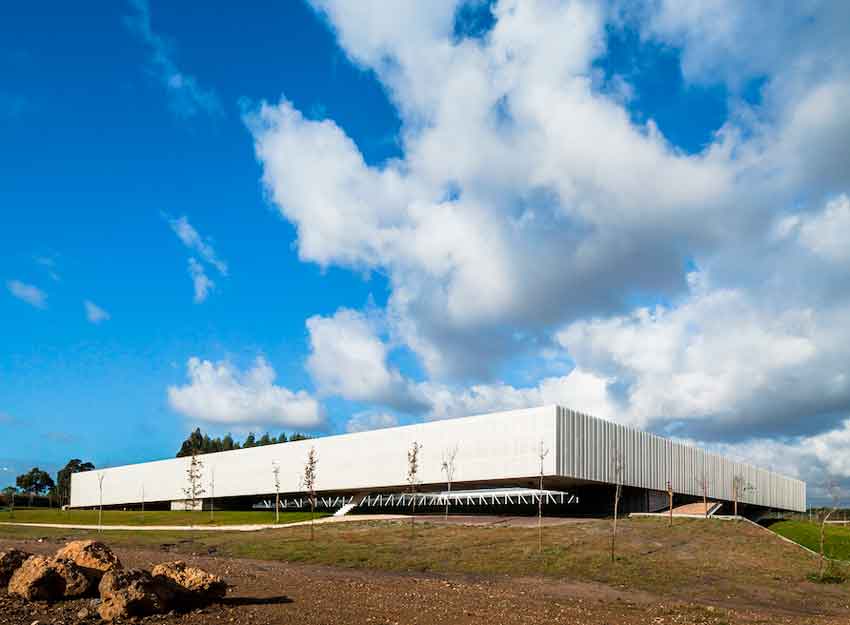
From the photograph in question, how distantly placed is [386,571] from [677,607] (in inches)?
510

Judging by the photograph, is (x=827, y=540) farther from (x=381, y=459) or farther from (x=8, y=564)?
(x=8, y=564)

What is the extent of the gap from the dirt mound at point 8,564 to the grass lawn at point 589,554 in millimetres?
16732

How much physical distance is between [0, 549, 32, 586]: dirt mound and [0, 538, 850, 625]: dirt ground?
3.24 ft

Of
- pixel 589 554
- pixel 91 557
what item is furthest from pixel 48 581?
pixel 589 554

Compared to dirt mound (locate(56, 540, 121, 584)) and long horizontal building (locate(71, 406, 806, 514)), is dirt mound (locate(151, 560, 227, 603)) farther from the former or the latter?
long horizontal building (locate(71, 406, 806, 514))

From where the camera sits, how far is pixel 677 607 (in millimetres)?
22219

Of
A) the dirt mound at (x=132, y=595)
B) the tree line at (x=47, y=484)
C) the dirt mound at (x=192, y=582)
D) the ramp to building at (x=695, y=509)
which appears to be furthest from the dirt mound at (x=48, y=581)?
the tree line at (x=47, y=484)

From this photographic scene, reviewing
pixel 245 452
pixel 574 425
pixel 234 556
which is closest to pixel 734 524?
pixel 574 425

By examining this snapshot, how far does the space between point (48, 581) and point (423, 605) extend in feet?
30.8

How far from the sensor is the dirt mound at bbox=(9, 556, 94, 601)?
1714cm

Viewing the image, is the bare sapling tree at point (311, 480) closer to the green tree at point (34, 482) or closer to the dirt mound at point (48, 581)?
the dirt mound at point (48, 581)

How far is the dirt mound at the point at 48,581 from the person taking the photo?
17.1 metres

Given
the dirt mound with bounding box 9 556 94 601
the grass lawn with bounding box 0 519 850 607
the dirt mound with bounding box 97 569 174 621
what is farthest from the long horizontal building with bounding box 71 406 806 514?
the dirt mound with bounding box 9 556 94 601

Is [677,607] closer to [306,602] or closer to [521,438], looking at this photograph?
[306,602]
